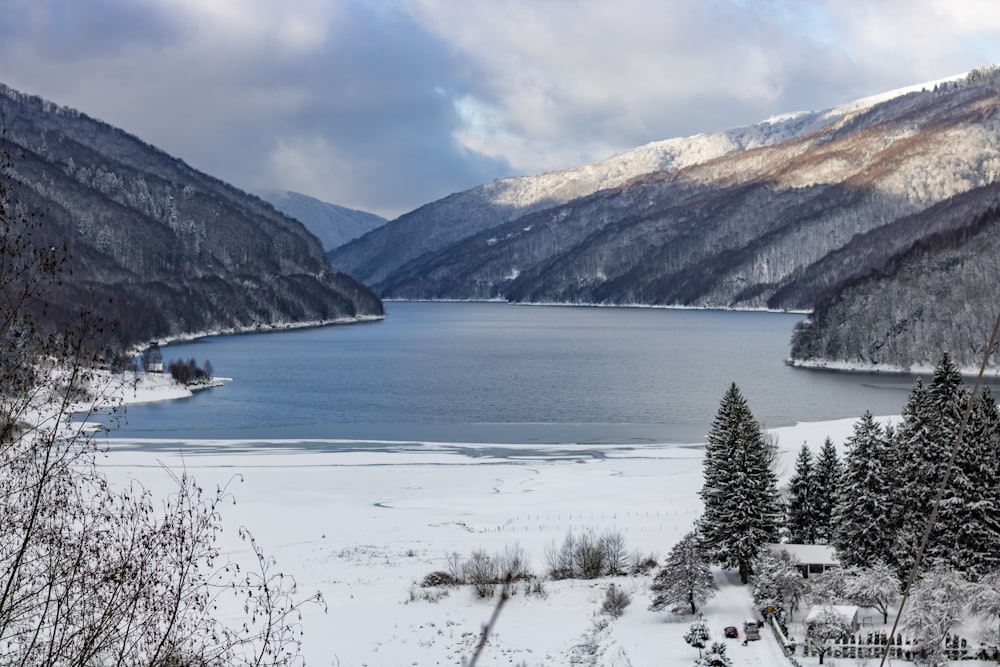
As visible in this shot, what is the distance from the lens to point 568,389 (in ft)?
325

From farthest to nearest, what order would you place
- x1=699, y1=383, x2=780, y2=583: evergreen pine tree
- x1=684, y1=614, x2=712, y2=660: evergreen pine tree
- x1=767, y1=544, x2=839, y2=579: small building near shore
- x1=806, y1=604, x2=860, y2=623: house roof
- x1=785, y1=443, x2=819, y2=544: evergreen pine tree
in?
x1=785, y1=443, x2=819, y2=544: evergreen pine tree → x1=699, y1=383, x2=780, y2=583: evergreen pine tree → x1=767, y1=544, x2=839, y2=579: small building near shore → x1=806, y1=604, x2=860, y2=623: house roof → x1=684, y1=614, x2=712, y2=660: evergreen pine tree

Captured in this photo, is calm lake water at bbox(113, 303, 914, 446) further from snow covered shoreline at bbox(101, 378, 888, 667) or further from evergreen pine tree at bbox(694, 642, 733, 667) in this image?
evergreen pine tree at bbox(694, 642, 733, 667)

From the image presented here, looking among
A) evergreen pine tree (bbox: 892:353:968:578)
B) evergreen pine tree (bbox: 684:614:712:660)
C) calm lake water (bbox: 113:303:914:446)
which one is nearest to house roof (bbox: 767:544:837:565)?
evergreen pine tree (bbox: 892:353:968:578)

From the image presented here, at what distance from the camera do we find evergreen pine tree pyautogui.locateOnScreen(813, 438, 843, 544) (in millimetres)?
37875

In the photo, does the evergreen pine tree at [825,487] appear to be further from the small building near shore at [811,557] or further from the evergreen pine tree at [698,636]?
the evergreen pine tree at [698,636]

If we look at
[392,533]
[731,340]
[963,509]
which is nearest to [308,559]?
[392,533]

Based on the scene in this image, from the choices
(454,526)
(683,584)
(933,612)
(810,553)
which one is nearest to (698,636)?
(683,584)

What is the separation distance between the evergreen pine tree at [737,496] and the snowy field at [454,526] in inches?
58.3

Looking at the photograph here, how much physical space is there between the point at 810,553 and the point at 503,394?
6207cm

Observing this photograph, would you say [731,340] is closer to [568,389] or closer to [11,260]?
[568,389]

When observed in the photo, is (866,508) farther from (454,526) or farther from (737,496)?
(454,526)

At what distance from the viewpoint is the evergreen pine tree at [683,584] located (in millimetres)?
29516

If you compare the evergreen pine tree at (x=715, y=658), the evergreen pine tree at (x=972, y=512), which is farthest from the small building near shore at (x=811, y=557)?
the evergreen pine tree at (x=715, y=658)

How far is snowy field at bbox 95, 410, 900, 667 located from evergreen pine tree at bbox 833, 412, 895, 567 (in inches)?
162
